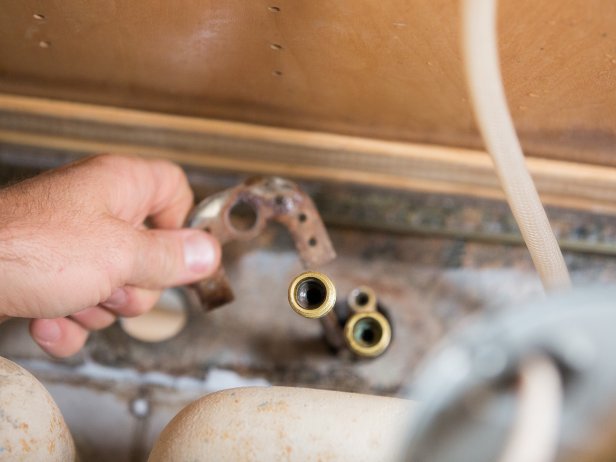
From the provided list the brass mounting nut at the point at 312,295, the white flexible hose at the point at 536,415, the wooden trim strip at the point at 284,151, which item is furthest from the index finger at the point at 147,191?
the white flexible hose at the point at 536,415

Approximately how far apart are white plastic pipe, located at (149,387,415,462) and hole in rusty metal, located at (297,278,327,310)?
9cm

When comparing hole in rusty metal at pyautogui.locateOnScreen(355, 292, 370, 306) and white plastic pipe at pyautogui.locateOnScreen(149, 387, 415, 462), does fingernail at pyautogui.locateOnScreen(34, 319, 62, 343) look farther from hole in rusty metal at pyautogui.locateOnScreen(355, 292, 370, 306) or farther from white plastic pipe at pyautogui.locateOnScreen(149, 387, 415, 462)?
hole in rusty metal at pyautogui.locateOnScreen(355, 292, 370, 306)

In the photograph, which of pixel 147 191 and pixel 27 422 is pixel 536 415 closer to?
pixel 27 422

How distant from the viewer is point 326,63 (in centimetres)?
69

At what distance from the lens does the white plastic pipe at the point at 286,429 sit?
1.78 feet

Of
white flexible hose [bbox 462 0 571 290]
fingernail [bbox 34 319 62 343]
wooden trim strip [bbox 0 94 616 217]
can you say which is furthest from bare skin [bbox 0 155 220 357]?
white flexible hose [bbox 462 0 571 290]

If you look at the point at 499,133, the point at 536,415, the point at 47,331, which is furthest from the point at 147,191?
the point at 536,415

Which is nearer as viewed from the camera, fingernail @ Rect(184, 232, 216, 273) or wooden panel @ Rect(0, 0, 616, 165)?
wooden panel @ Rect(0, 0, 616, 165)

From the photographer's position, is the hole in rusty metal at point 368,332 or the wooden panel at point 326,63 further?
the hole in rusty metal at point 368,332

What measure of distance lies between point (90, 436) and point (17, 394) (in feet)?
1.01

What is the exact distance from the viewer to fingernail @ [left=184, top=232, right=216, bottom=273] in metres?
0.73

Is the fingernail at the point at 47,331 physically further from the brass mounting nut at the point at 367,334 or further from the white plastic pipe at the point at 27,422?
the brass mounting nut at the point at 367,334

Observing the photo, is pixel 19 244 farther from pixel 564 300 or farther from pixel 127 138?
pixel 564 300

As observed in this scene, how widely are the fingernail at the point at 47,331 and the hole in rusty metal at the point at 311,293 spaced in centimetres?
33
